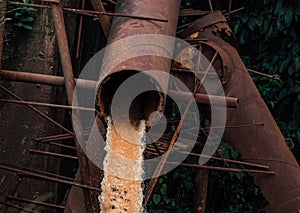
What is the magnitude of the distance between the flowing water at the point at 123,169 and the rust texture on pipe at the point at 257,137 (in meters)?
1.38

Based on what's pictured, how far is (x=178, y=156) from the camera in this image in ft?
15.2

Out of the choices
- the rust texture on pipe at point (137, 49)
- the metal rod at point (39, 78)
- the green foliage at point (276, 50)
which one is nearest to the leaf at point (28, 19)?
the rust texture on pipe at point (137, 49)

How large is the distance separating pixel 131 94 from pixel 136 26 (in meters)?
0.36

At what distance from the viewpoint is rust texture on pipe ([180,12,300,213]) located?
4.26m

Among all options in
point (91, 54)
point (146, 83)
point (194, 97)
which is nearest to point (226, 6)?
point (91, 54)

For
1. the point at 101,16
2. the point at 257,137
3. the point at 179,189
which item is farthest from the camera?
the point at 179,189

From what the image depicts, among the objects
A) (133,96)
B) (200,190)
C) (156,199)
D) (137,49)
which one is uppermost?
(137,49)

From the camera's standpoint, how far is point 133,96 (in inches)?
124

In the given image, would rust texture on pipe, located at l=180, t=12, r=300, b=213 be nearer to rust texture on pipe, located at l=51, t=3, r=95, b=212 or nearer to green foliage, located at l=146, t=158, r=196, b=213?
rust texture on pipe, located at l=51, t=3, r=95, b=212

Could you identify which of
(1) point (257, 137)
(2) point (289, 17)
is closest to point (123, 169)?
(1) point (257, 137)

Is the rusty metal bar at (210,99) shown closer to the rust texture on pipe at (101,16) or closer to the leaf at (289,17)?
the rust texture on pipe at (101,16)

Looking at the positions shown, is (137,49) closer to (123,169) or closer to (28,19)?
(123,169)

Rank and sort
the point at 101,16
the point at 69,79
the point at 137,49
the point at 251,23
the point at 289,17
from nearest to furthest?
the point at 137,49
the point at 69,79
the point at 101,16
the point at 289,17
the point at 251,23

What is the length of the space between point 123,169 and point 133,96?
39 centimetres
